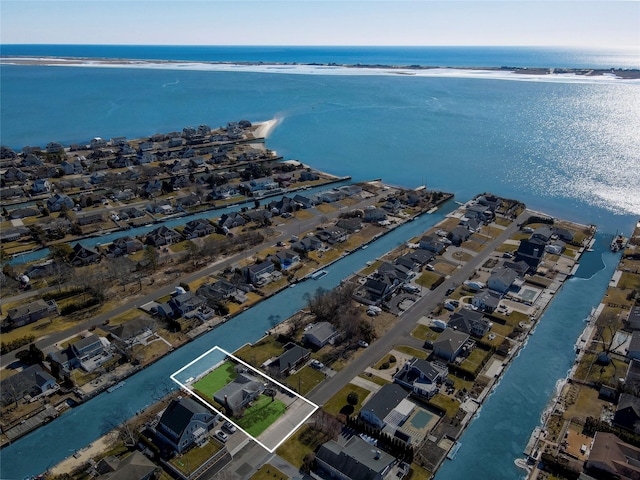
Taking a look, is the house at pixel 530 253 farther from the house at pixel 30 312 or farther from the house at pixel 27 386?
the house at pixel 30 312

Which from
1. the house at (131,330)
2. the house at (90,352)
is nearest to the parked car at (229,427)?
the house at (131,330)

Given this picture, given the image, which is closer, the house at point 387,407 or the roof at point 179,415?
the roof at point 179,415

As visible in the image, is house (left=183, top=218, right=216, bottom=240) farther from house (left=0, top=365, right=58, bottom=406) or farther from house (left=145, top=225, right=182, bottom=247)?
house (left=0, top=365, right=58, bottom=406)

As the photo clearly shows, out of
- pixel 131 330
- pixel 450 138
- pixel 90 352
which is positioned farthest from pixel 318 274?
pixel 450 138

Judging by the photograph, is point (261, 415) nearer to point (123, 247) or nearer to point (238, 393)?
→ point (238, 393)

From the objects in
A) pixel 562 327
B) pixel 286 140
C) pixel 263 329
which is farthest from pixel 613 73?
pixel 263 329
